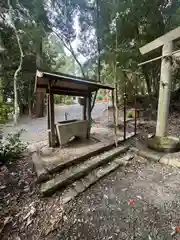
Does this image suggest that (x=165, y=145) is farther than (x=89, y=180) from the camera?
Yes

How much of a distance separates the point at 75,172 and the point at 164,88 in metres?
2.77

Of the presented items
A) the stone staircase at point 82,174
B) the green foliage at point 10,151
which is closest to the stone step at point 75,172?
the stone staircase at point 82,174

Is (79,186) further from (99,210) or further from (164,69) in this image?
(164,69)

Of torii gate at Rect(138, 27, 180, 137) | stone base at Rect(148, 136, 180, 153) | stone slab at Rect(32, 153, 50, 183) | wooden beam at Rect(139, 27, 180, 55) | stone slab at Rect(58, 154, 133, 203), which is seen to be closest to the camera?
stone slab at Rect(58, 154, 133, 203)

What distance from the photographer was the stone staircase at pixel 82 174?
220 centimetres

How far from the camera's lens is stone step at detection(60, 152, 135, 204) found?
214 centimetres

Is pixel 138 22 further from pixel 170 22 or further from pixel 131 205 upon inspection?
pixel 131 205

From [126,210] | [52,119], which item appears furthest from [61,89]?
[126,210]

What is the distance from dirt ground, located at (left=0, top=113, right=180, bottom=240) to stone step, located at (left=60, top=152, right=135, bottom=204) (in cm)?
8

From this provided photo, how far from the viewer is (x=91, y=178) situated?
8.32ft

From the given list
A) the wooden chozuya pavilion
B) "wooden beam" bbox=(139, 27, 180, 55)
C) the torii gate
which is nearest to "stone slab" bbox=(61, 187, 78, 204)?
the wooden chozuya pavilion

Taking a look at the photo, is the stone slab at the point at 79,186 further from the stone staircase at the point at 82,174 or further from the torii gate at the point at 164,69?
the torii gate at the point at 164,69

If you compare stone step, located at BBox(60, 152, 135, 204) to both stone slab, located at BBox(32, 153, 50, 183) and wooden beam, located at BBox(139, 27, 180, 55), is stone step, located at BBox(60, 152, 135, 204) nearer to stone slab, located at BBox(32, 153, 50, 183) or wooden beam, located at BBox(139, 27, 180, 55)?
stone slab, located at BBox(32, 153, 50, 183)

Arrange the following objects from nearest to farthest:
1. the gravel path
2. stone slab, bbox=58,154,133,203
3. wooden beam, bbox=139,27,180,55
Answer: the gravel path → stone slab, bbox=58,154,133,203 → wooden beam, bbox=139,27,180,55
